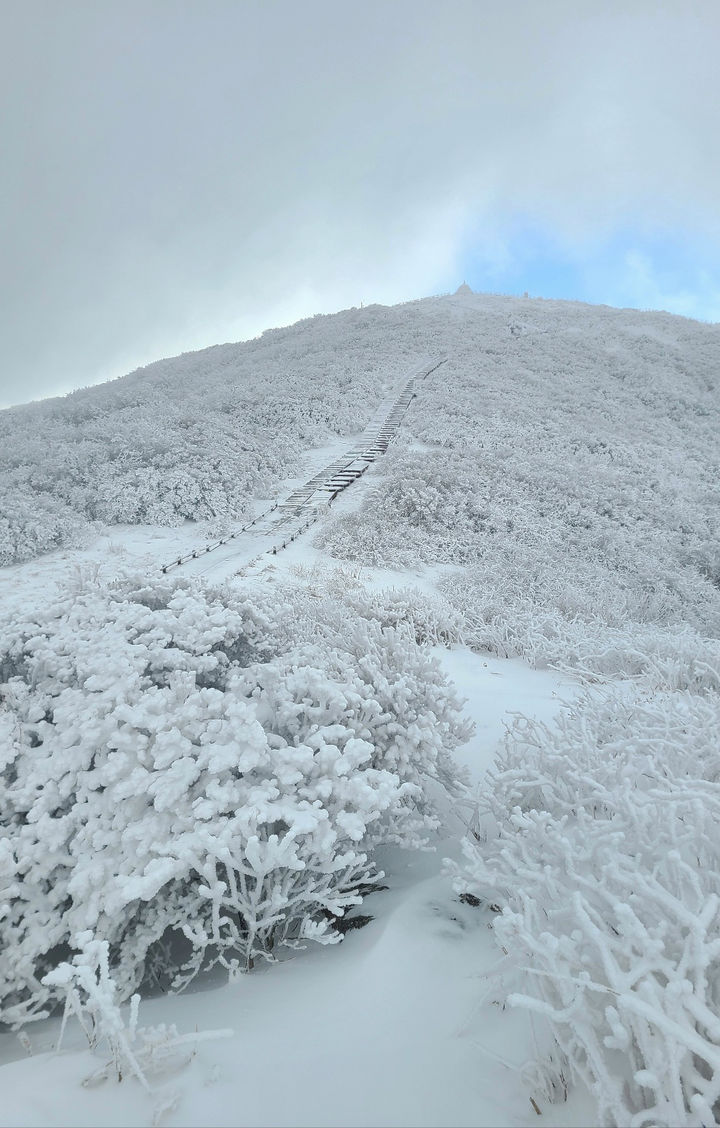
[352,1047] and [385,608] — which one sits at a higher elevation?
[385,608]

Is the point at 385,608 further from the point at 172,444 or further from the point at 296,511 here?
the point at 172,444

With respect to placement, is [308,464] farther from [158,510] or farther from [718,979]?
[718,979]

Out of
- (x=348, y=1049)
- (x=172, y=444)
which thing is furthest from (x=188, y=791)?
(x=172, y=444)

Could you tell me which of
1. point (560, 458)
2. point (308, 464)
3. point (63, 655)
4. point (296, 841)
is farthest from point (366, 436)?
point (296, 841)

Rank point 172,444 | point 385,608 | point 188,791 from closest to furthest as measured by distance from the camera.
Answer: point 188,791
point 385,608
point 172,444

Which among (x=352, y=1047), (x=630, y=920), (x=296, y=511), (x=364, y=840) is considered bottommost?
(x=352, y=1047)

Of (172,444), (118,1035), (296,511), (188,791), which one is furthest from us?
Answer: (172,444)

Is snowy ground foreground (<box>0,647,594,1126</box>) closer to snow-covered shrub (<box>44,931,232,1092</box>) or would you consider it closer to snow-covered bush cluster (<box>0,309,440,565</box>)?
snow-covered shrub (<box>44,931,232,1092</box>)
